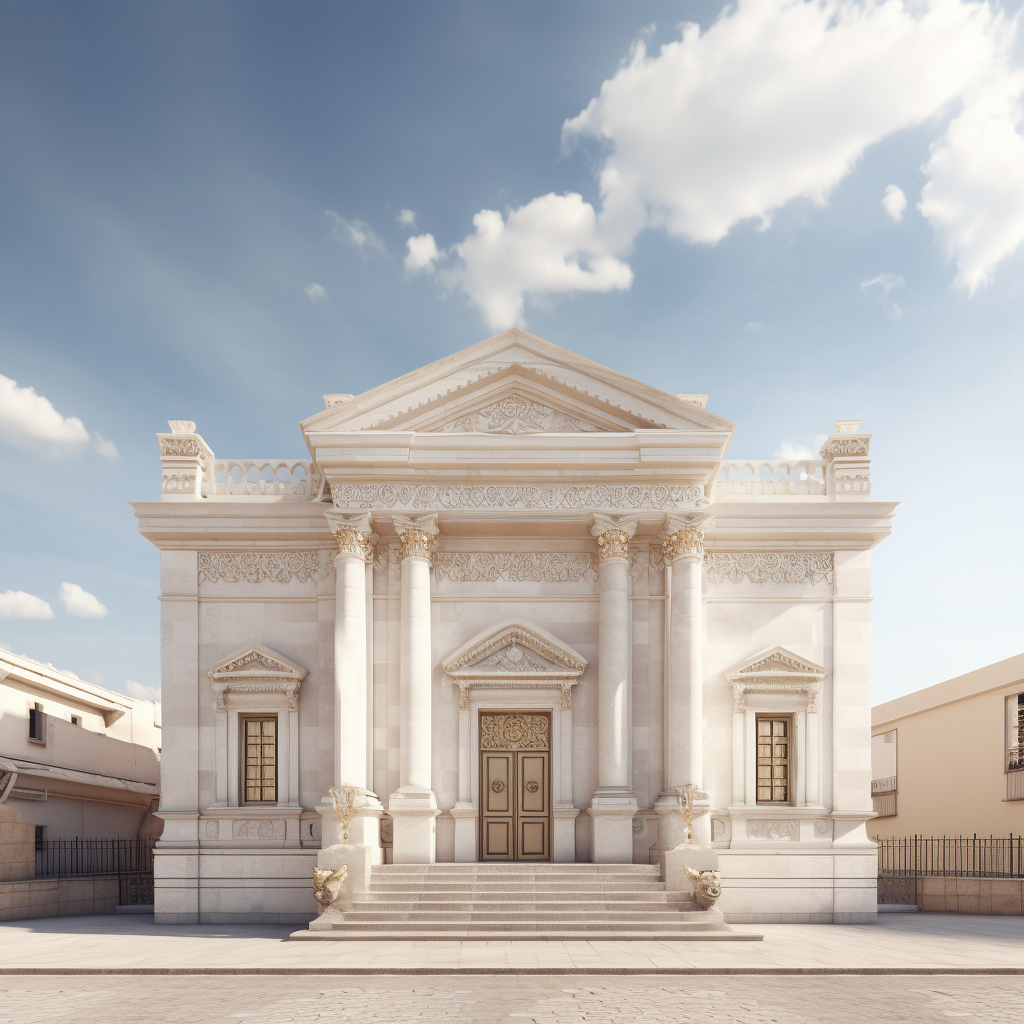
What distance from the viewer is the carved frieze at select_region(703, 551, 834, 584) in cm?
2109

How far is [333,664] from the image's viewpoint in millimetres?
20250

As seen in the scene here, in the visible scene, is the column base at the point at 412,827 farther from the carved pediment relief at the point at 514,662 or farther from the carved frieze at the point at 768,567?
the carved frieze at the point at 768,567

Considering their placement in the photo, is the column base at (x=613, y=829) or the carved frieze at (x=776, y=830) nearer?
the column base at (x=613, y=829)

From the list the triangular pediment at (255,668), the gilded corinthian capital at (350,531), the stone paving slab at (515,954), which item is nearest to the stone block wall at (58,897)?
Result: the stone paving slab at (515,954)

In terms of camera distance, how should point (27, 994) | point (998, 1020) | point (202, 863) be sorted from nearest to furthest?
point (998, 1020) → point (27, 994) → point (202, 863)

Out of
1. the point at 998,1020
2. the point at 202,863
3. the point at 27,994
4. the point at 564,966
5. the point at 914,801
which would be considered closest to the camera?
the point at 998,1020

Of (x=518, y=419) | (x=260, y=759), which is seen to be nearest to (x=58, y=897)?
(x=260, y=759)

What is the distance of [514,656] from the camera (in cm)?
2019

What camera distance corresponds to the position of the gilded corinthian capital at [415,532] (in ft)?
64.2

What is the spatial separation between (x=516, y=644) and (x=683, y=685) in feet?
13.4

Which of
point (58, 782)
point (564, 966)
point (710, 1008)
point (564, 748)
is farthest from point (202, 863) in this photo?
point (710, 1008)

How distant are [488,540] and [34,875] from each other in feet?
48.9

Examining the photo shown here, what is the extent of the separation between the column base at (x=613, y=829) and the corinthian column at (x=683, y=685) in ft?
2.45

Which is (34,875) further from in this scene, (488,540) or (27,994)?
(488,540)
